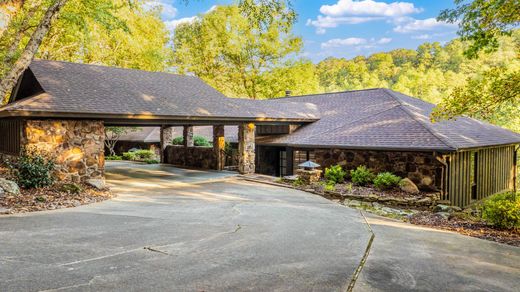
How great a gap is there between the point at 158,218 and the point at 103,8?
9.53 metres

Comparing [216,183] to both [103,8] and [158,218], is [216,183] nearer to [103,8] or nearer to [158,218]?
[158,218]

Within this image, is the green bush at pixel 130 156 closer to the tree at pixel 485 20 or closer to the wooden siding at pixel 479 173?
the wooden siding at pixel 479 173

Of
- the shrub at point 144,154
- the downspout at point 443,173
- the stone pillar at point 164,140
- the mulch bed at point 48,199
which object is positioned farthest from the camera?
the shrub at point 144,154

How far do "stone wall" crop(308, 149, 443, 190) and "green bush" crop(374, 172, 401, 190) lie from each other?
647mm

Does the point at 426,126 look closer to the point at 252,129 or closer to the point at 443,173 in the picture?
the point at 443,173

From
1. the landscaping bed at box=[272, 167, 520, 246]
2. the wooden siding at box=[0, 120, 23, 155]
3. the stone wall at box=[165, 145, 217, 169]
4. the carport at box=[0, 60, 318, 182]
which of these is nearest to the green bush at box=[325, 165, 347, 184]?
the landscaping bed at box=[272, 167, 520, 246]

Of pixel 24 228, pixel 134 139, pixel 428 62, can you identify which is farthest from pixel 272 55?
pixel 428 62

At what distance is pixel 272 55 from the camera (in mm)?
35875

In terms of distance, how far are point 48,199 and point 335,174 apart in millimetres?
9744

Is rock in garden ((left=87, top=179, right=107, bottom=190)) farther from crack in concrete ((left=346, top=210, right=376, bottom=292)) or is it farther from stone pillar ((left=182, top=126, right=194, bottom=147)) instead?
stone pillar ((left=182, top=126, right=194, bottom=147))

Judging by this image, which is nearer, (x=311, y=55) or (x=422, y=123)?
(x=422, y=123)


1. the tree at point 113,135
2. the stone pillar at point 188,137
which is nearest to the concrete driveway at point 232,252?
the stone pillar at point 188,137

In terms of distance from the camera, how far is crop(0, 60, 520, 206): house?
10773 mm

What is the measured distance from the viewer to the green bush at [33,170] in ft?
30.6
